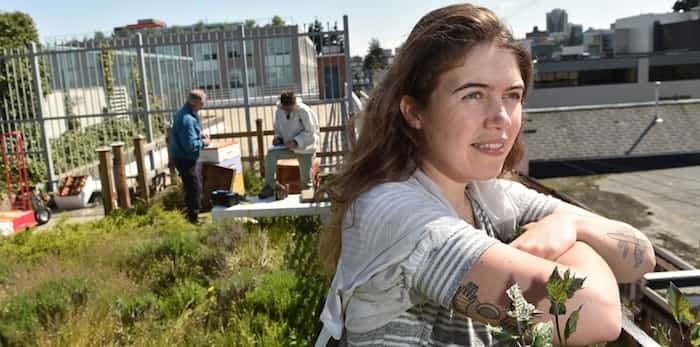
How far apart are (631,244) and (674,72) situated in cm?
6422

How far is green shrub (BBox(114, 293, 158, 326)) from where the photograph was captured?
407 cm

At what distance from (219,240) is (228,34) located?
214 inches

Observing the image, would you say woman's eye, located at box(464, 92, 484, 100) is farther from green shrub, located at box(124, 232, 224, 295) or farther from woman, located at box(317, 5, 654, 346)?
green shrub, located at box(124, 232, 224, 295)

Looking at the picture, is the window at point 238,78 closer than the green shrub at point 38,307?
No

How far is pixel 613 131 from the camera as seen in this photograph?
3478cm

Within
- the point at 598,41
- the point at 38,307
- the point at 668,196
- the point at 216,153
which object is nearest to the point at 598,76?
the point at 668,196

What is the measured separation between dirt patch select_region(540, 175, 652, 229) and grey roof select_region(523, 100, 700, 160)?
3.10 meters

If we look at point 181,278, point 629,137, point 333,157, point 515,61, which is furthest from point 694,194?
point 515,61

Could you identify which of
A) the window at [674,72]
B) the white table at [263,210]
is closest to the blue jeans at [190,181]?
the white table at [263,210]

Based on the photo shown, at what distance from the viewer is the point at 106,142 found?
1137cm

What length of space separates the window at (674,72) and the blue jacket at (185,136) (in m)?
57.1

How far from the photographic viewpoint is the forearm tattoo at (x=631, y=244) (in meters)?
1.36

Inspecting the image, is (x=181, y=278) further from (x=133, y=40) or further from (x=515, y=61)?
(x=133, y=40)

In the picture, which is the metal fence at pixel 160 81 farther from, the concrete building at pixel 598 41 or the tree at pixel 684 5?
the tree at pixel 684 5
